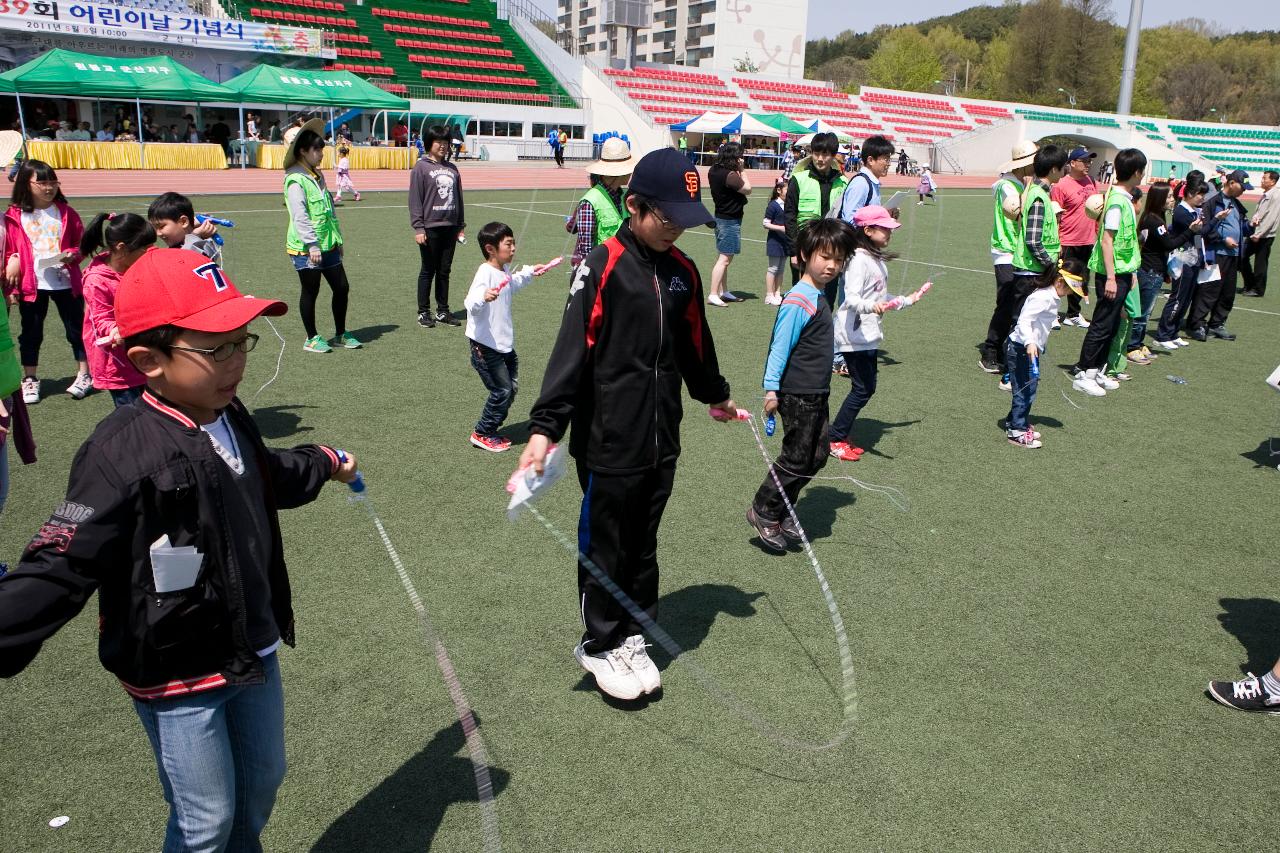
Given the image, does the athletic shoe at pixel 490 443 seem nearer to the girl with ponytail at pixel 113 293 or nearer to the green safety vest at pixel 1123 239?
the girl with ponytail at pixel 113 293

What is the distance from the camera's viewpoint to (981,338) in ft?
36.7

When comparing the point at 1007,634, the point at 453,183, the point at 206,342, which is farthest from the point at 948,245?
the point at 206,342

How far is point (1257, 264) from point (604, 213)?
1251 cm

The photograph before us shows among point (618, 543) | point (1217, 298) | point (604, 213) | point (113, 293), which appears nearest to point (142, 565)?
point (618, 543)

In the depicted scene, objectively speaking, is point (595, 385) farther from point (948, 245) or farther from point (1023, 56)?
point (1023, 56)

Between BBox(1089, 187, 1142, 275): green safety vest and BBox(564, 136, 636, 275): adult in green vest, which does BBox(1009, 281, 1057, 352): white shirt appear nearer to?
BBox(1089, 187, 1142, 275): green safety vest

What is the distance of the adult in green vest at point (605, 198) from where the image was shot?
780cm

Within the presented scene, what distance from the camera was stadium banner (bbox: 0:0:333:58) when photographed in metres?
34.1

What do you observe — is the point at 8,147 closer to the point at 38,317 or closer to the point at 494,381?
the point at 38,317

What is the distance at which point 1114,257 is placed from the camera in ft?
27.7

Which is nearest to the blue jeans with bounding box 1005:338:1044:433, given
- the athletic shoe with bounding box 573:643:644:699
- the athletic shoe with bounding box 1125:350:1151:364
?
the athletic shoe with bounding box 1125:350:1151:364

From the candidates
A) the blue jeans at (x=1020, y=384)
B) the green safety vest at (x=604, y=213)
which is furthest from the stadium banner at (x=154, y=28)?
the blue jeans at (x=1020, y=384)

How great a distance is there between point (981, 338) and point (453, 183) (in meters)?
6.45

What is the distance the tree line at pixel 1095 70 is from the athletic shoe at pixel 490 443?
8549 centimetres
